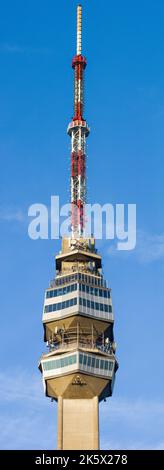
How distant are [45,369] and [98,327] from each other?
1338 cm

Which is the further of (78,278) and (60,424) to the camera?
(78,278)

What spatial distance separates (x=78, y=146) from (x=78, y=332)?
138 feet

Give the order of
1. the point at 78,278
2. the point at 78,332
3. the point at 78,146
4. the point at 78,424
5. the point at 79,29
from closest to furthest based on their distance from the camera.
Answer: the point at 78,424
the point at 78,332
the point at 78,278
the point at 78,146
the point at 79,29

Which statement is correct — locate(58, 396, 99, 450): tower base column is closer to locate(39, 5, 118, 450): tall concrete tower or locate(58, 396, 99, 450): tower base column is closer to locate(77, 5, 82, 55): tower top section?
locate(39, 5, 118, 450): tall concrete tower

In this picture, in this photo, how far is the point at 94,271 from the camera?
182m

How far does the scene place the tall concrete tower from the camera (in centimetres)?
15962

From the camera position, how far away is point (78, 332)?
6673 inches

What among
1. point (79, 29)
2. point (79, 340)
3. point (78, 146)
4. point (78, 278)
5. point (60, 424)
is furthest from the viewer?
point (79, 29)

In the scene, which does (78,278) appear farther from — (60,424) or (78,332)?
(60,424)

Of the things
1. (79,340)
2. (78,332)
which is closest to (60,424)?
(79,340)

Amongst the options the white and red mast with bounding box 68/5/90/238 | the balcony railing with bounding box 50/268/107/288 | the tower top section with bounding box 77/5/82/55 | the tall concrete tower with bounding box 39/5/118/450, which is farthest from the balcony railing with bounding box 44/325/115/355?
the tower top section with bounding box 77/5/82/55

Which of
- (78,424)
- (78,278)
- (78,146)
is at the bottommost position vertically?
(78,424)

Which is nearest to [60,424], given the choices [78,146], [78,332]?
[78,332]

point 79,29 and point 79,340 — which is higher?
point 79,29
